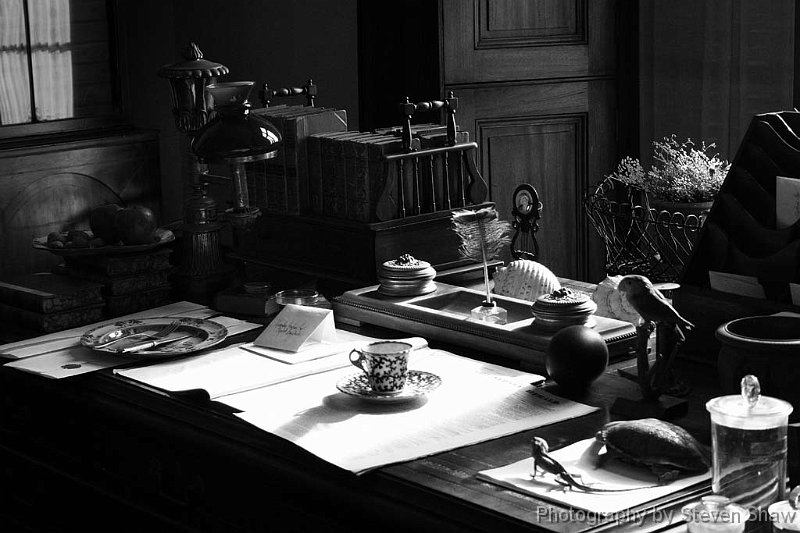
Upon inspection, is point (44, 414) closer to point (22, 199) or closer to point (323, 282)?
point (323, 282)

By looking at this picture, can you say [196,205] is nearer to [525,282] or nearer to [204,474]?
[525,282]

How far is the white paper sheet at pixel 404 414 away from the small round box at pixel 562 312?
0.40 ft

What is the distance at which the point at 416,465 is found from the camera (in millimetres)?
1617

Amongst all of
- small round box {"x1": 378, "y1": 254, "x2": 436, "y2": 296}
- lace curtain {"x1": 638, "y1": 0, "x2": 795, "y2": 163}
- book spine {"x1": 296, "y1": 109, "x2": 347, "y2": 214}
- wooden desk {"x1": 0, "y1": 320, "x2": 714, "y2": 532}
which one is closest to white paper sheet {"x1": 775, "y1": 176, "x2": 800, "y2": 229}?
wooden desk {"x1": 0, "y1": 320, "x2": 714, "y2": 532}

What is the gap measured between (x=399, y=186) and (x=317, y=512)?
1080 millimetres

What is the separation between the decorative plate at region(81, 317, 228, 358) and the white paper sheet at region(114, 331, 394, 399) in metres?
0.03

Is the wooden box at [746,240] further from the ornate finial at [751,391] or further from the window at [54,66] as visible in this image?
the window at [54,66]

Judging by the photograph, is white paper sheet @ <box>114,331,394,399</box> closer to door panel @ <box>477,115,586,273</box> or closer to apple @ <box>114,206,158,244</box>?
apple @ <box>114,206,158,244</box>

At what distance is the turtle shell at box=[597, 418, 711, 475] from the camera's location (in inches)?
60.3

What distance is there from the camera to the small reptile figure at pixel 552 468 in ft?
4.90

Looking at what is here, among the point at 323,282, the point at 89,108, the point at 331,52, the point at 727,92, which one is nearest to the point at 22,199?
the point at 89,108

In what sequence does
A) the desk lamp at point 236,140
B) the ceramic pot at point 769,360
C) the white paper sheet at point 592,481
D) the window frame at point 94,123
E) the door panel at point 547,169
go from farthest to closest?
the window frame at point 94,123, the door panel at point 547,169, the desk lamp at point 236,140, the ceramic pot at point 769,360, the white paper sheet at point 592,481

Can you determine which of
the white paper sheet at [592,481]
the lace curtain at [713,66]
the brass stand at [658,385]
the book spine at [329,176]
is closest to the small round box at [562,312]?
the brass stand at [658,385]

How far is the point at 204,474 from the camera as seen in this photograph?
191 centimetres
